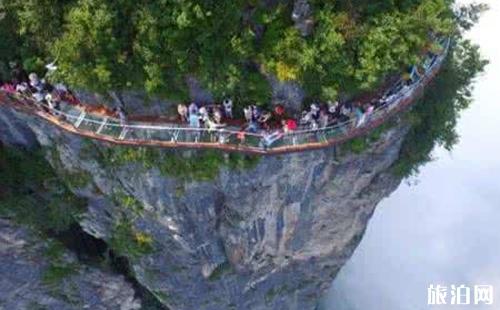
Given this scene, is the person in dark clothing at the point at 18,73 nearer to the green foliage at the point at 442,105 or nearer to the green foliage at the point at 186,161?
the green foliage at the point at 186,161

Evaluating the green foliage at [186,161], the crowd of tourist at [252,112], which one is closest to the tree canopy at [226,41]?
the crowd of tourist at [252,112]

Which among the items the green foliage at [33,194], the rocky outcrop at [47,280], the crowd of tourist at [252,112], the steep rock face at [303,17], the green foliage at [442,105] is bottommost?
the rocky outcrop at [47,280]

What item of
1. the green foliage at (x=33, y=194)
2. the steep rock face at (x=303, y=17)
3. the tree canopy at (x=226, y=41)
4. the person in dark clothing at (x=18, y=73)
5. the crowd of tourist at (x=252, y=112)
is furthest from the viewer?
the green foliage at (x=33, y=194)

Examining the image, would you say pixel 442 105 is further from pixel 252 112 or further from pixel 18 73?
pixel 18 73

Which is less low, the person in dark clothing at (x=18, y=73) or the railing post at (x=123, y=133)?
the person in dark clothing at (x=18, y=73)

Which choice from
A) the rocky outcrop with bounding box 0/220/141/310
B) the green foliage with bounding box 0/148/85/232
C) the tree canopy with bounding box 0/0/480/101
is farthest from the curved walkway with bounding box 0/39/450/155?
the rocky outcrop with bounding box 0/220/141/310

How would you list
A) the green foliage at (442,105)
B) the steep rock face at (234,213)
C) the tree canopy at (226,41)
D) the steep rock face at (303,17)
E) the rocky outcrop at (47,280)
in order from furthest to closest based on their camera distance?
the rocky outcrop at (47,280) → the green foliage at (442,105) → the steep rock face at (234,213) → the steep rock face at (303,17) → the tree canopy at (226,41)

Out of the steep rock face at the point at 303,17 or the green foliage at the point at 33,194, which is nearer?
the steep rock face at the point at 303,17
